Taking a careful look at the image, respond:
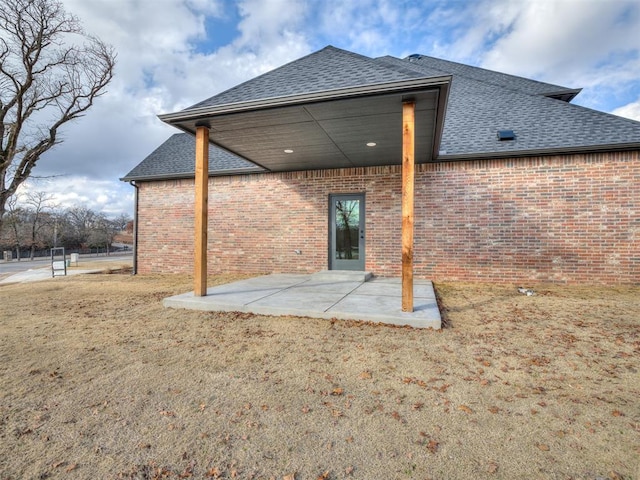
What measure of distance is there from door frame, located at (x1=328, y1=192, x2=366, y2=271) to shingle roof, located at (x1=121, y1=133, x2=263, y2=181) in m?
2.41

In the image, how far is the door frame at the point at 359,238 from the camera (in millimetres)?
8617

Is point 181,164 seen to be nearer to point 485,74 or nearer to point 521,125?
point 521,125

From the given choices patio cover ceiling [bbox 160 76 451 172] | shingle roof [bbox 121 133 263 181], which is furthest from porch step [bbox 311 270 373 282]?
shingle roof [bbox 121 133 263 181]

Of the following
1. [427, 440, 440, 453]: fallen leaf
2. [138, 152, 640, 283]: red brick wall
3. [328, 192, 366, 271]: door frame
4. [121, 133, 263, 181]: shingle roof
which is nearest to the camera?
[427, 440, 440, 453]: fallen leaf

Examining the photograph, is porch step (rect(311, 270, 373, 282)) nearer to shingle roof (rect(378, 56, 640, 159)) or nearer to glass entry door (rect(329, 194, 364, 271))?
glass entry door (rect(329, 194, 364, 271))

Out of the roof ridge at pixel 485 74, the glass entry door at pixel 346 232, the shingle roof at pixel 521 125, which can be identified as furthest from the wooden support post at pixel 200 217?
the roof ridge at pixel 485 74

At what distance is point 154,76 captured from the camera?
11.9m

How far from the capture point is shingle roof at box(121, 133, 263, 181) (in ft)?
31.3

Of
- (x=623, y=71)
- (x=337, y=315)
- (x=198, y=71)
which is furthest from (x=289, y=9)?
(x=623, y=71)

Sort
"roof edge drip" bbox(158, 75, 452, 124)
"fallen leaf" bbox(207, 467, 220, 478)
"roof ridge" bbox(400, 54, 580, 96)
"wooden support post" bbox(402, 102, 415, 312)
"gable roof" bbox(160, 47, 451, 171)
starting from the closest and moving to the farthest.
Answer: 1. "fallen leaf" bbox(207, 467, 220, 478)
2. "roof edge drip" bbox(158, 75, 452, 124)
3. "wooden support post" bbox(402, 102, 415, 312)
4. "gable roof" bbox(160, 47, 451, 171)
5. "roof ridge" bbox(400, 54, 580, 96)

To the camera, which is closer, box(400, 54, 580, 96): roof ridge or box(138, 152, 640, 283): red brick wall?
box(138, 152, 640, 283): red brick wall

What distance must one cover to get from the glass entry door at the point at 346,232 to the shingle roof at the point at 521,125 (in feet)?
8.53

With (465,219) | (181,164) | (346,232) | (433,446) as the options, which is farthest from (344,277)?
(181,164)

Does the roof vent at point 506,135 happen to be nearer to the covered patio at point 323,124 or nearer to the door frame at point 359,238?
the covered patio at point 323,124
